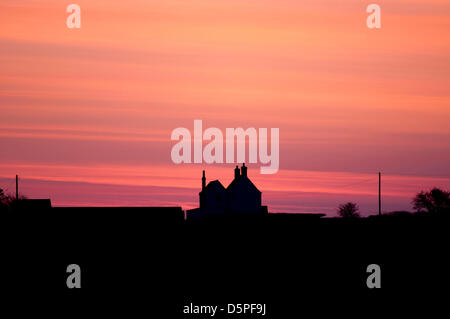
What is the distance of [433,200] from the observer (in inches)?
5433

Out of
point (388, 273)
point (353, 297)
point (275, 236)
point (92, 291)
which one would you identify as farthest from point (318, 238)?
point (92, 291)

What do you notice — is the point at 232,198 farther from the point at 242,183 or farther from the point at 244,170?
the point at 244,170

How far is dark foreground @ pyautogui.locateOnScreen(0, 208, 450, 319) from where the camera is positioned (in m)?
47.4

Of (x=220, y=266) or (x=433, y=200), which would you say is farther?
(x=433, y=200)

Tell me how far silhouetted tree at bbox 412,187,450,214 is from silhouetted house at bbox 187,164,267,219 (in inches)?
1674

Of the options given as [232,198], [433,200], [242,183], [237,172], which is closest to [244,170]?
[237,172]

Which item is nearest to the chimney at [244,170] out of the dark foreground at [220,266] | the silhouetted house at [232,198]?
the silhouetted house at [232,198]

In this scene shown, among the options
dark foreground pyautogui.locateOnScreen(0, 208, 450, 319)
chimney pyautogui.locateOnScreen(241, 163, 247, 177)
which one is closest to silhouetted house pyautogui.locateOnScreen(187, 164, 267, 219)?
chimney pyautogui.locateOnScreen(241, 163, 247, 177)

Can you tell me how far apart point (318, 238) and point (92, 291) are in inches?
733

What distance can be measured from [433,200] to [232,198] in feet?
152

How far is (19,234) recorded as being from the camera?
2437 inches

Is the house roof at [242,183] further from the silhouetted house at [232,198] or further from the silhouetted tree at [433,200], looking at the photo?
the silhouetted tree at [433,200]

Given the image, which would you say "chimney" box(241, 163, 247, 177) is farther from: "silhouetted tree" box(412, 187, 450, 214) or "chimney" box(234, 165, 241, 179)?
"silhouetted tree" box(412, 187, 450, 214)
